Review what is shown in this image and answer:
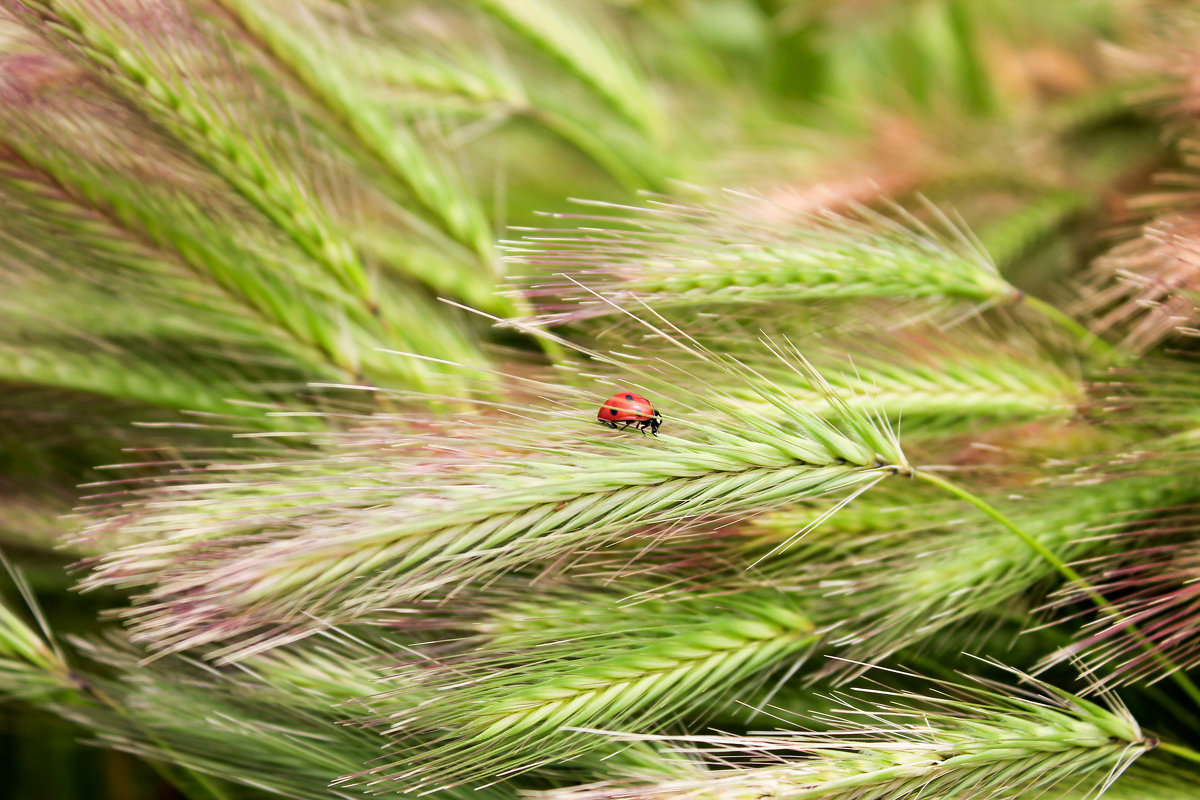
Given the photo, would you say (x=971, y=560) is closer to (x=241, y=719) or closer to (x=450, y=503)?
(x=450, y=503)

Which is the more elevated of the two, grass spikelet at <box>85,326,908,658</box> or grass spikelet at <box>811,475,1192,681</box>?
grass spikelet at <box>85,326,908,658</box>

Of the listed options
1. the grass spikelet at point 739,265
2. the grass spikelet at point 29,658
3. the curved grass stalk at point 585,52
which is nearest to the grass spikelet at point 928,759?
the grass spikelet at point 739,265

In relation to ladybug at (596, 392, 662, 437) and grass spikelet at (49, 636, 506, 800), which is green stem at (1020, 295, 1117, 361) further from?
grass spikelet at (49, 636, 506, 800)

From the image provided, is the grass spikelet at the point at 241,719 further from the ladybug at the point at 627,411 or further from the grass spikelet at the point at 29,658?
the ladybug at the point at 627,411

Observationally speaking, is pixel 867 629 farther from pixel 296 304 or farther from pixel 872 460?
pixel 296 304

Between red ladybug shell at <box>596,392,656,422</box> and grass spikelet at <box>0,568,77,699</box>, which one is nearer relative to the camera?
red ladybug shell at <box>596,392,656,422</box>

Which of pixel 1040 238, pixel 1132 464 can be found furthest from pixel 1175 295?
pixel 1040 238

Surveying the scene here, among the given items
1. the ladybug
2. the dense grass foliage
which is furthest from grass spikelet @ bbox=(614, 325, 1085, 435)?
the ladybug

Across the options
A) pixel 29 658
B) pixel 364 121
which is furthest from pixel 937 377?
pixel 29 658
